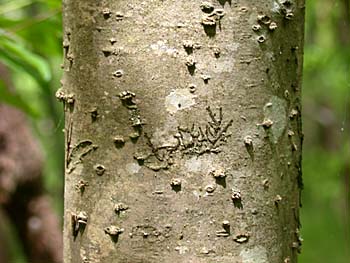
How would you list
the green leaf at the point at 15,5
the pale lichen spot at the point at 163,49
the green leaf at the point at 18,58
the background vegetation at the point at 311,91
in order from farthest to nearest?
the green leaf at the point at 15,5 → the background vegetation at the point at 311,91 → the green leaf at the point at 18,58 → the pale lichen spot at the point at 163,49

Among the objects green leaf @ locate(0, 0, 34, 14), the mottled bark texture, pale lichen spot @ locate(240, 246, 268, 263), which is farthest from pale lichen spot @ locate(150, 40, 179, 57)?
green leaf @ locate(0, 0, 34, 14)

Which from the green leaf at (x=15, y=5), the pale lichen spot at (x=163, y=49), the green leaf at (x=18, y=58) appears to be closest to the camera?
the pale lichen spot at (x=163, y=49)

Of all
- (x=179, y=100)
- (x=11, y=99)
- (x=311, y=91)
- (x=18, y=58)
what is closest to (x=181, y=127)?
(x=179, y=100)

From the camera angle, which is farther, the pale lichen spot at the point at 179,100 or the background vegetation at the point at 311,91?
the background vegetation at the point at 311,91

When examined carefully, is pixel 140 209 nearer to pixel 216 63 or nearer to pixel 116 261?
pixel 116 261

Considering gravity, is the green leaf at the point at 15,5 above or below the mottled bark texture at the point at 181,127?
above

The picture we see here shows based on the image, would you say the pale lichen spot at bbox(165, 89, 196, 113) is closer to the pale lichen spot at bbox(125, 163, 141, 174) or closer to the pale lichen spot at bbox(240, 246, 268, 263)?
the pale lichen spot at bbox(125, 163, 141, 174)

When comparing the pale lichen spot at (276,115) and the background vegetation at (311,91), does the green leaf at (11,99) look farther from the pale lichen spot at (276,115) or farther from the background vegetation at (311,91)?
the pale lichen spot at (276,115)

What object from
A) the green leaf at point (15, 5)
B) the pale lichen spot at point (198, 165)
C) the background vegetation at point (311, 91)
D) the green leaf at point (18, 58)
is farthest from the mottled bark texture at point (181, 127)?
the green leaf at point (15, 5)
